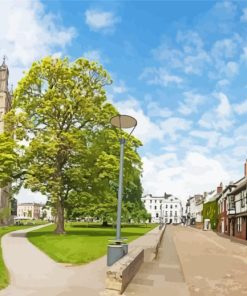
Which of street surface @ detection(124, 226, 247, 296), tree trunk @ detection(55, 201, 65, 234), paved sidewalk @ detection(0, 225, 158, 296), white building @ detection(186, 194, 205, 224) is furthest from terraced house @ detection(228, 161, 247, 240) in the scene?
white building @ detection(186, 194, 205, 224)

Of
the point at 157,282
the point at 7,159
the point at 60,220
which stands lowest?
the point at 157,282

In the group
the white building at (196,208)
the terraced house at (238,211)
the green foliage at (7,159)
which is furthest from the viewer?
the white building at (196,208)

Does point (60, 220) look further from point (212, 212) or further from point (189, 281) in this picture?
point (212, 212)

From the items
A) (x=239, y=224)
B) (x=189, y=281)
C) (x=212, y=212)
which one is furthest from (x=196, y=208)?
(x=189, y=281)

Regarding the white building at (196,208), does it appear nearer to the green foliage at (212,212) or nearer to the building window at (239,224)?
the green foliage at (212,212)

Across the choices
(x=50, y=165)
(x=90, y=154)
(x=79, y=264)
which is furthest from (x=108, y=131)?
(x=79, y=264)

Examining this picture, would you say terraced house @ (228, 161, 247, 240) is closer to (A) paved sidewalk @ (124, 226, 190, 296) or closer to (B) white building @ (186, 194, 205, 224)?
(A) paved sidewalk @ (124, 226, 190, 296)

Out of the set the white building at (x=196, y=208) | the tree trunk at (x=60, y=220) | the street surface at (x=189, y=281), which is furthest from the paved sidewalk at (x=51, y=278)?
the white building at (x=196, y=208)

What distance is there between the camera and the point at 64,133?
35344mm

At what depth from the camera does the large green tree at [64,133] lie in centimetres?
3619

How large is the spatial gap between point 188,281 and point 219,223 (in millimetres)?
63785

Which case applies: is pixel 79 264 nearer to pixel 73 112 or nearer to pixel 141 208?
pixel 73 112

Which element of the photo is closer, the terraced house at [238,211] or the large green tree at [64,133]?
the large green tree at [64,133]

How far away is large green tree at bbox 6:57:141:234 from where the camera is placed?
119ft
